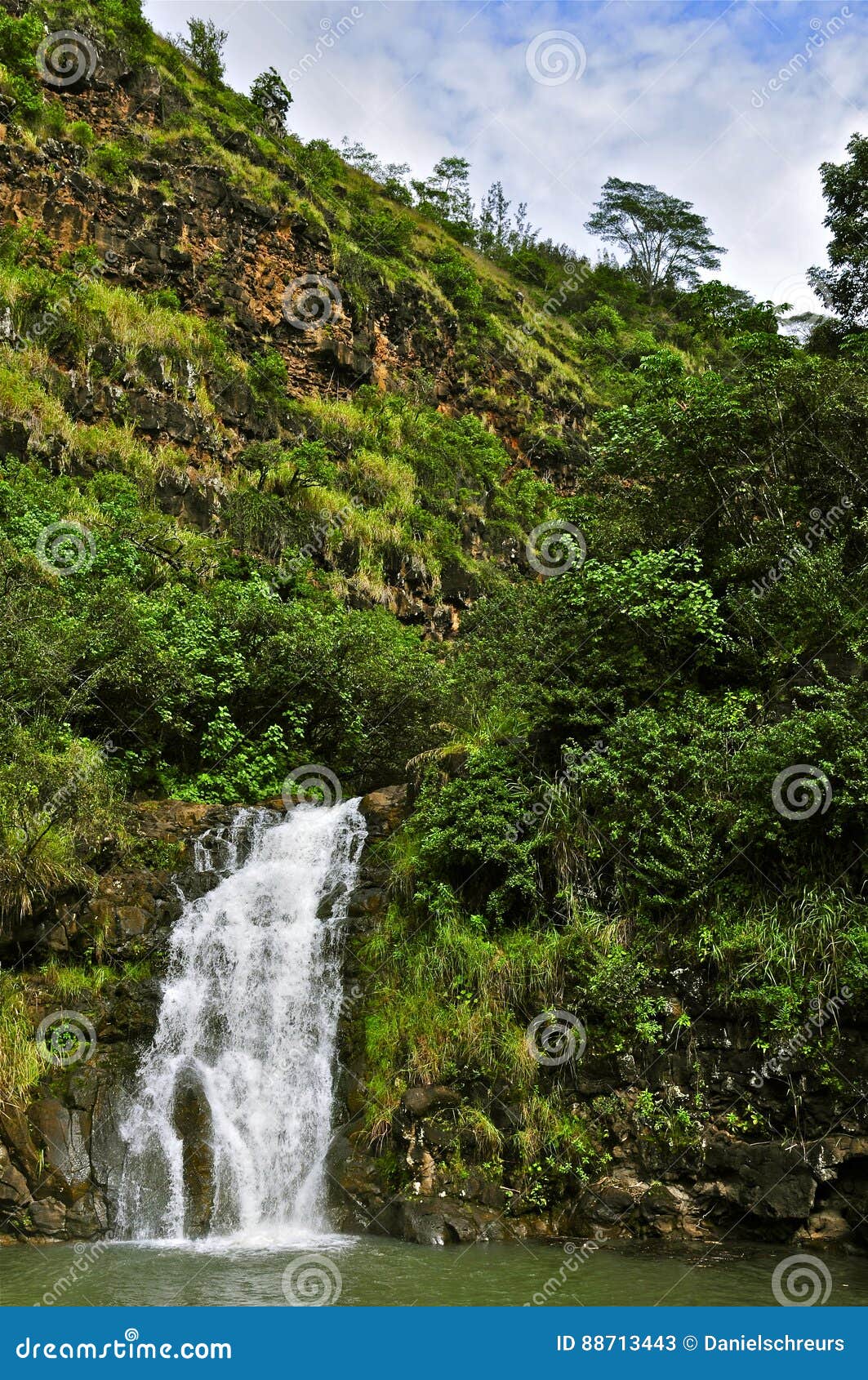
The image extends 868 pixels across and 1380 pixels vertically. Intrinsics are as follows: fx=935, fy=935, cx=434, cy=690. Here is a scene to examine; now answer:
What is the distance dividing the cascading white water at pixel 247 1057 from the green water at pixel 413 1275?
2.78 ft

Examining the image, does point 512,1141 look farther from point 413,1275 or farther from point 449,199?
point 449,199

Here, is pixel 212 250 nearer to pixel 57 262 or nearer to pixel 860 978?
pixel 57 262

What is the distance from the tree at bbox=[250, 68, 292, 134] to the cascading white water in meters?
33.5

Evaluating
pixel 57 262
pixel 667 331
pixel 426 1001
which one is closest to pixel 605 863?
pixel 426 1001

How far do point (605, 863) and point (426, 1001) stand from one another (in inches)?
99.5

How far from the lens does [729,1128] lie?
28.5 ft

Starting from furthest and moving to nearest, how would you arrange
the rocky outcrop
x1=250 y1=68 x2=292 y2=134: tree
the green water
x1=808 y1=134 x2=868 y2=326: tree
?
x1=250 y1=68 x2=292 y2=134: tree
x1=808 y1=134 x2=868 y2=326: tree
the rocky outcrop
the green water

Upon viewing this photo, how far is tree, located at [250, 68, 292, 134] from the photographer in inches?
1423

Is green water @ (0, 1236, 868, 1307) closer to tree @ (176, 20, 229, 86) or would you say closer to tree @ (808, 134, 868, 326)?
tree @ (808, 134, 868, 326)

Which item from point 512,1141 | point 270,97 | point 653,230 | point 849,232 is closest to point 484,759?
point 512,1141

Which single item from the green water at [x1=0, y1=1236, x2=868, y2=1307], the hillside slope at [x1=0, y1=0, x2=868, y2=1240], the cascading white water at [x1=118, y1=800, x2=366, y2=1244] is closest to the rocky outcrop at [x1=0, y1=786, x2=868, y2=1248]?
the hillside slope at [x1=0, y1=0, x2=868, y2=1240]

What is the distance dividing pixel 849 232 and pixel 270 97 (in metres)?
26.9

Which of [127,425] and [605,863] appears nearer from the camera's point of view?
[605,863]

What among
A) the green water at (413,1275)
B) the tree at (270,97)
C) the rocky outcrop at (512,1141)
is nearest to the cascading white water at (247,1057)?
the rocky outcrop at (512,1141)
